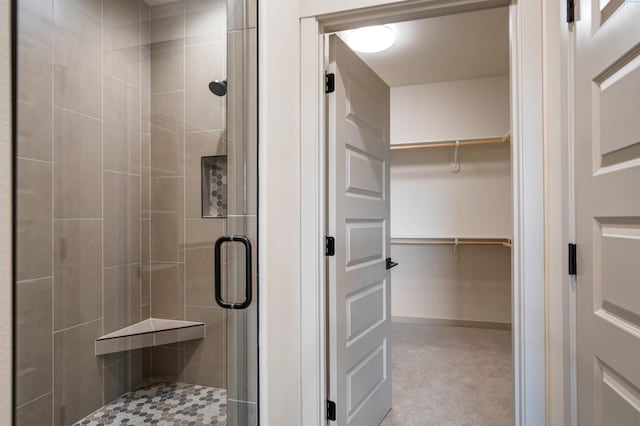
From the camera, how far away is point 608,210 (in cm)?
96

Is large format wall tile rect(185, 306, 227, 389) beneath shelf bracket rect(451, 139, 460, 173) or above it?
beneath

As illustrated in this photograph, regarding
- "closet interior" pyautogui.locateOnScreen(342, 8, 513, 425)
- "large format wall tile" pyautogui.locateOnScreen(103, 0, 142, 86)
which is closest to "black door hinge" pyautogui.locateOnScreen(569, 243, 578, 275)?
→ "large format wall tile" pyautogui.locateOnScreen(103, 0, 142, 86)

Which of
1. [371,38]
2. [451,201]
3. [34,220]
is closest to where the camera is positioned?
[34,220]

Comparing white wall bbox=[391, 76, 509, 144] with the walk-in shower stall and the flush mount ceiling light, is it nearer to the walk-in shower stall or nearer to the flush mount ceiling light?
the flush mount ceiling light

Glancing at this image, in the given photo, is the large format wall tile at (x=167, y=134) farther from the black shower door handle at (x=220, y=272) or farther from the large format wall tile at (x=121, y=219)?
the black shower door handle at (x=220, y=272)

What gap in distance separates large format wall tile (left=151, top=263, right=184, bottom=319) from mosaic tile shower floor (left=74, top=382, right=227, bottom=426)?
24cm

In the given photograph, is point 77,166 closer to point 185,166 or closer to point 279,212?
point 185,166

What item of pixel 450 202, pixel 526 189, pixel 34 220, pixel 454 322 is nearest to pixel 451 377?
pixel 454 322

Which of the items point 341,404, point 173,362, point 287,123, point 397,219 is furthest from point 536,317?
point 397,219

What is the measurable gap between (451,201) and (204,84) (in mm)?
3285

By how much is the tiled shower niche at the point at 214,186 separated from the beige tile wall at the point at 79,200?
19 centimetres

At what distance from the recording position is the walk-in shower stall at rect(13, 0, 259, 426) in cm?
107

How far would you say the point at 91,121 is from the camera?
1.09m
